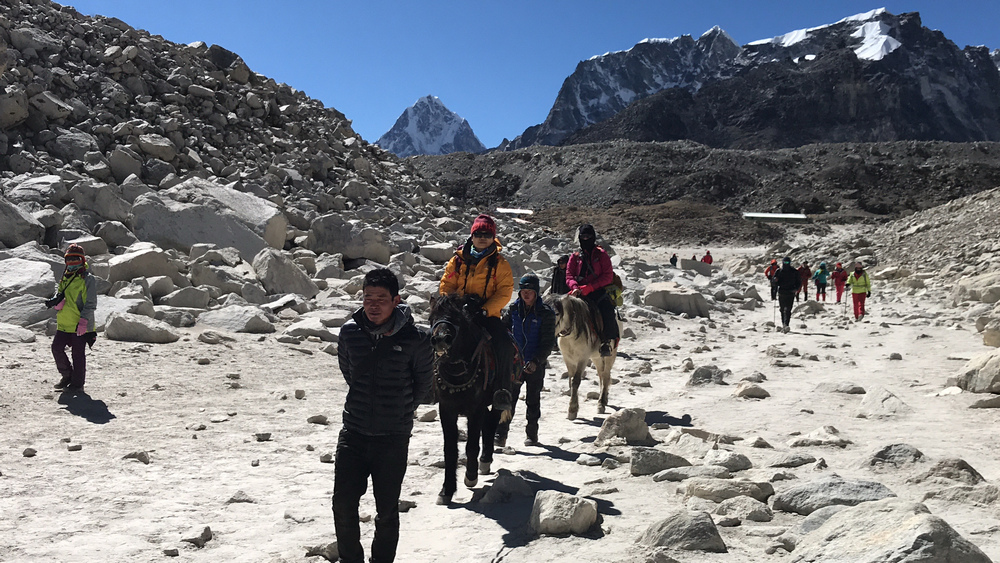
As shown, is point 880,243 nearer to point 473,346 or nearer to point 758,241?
point 758,241

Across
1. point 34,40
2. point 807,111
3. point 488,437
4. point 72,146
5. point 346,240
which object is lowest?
point 488,437

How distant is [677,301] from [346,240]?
904 cm

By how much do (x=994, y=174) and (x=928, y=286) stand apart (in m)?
80.8

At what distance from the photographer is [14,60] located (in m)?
19.0

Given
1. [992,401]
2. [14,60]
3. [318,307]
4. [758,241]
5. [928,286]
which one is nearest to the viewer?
[992,401]

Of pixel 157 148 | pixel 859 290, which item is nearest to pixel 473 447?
pixel 859 290

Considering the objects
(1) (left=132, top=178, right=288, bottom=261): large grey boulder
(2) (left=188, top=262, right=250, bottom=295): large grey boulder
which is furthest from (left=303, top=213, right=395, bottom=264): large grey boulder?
(2) (left=188, top=262, right=250, bottom=295): large grey boulder

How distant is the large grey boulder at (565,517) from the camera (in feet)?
13.4

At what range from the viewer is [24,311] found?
9.57 m

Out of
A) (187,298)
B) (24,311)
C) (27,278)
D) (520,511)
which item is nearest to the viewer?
(520,511)

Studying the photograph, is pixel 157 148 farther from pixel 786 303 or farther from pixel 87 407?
pixel 786 303

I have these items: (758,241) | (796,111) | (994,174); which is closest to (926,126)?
(796,111)

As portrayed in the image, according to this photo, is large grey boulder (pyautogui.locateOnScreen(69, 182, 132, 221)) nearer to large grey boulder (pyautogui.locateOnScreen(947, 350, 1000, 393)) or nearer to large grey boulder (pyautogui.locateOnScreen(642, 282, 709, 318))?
large grey boulder (pyautogui.locateOnScreen(642, 282, 709, 318))

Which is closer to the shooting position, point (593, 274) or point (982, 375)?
point (982, 375)
